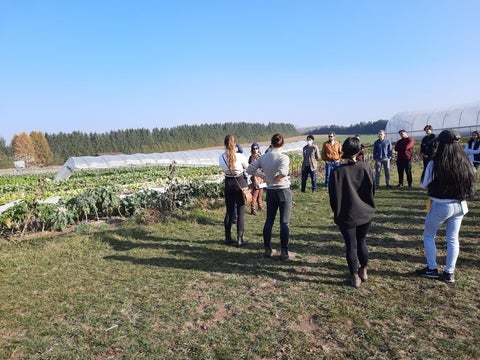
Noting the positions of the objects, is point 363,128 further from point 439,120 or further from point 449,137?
point 449,137

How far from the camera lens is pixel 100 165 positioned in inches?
1305

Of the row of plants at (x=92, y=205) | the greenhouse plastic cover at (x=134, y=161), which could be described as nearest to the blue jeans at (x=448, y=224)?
the row of plants at (x=92, y=205)

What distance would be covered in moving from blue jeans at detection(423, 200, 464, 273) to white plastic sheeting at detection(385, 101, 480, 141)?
28.8 meters

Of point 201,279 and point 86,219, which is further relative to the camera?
point 86,219

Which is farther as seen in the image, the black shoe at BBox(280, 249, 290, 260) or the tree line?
the tree line

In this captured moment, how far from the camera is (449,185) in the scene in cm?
368

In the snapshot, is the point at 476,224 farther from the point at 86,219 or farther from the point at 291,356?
the point at 86,219

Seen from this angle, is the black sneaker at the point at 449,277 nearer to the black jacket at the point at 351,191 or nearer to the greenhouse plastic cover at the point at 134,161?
the black jacket at the point at 351,191

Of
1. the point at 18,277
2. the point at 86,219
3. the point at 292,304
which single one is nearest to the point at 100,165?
the point at 86,219

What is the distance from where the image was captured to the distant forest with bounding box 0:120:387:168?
2566 inches

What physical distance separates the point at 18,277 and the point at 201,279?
2.44 m

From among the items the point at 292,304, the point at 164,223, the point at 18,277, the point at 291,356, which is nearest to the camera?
the point at 291,356

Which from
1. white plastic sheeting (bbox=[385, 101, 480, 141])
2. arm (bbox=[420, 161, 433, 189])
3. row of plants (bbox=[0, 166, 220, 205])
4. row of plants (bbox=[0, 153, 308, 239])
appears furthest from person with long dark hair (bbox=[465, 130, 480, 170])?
white plastic sheeting (bbox=[385, 101, 480, 141])

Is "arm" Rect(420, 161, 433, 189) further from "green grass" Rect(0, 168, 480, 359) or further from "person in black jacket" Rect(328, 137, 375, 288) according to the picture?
"green grass" Rect(0, 168, 480, 359)
